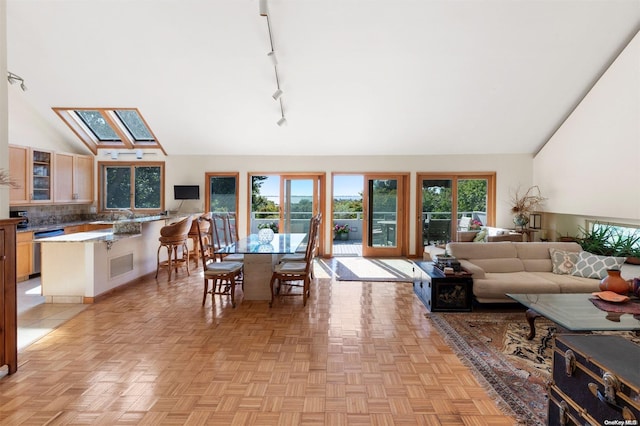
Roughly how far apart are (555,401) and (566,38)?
4.92 m

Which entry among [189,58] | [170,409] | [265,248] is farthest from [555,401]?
[189,58]

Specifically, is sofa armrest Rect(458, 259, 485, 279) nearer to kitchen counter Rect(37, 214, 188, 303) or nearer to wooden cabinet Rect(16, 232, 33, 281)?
kitchen counter Rect(37, 214, 188, 303)

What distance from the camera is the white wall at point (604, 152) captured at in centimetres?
465

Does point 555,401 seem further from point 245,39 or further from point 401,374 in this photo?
point 245,39

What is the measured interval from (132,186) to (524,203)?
8.52m

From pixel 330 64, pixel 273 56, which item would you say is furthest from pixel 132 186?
pixel 330 64

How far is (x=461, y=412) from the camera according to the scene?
2158 mm

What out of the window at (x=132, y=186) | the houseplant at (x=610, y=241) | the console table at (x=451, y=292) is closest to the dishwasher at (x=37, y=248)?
the window at (x=132, y=186)

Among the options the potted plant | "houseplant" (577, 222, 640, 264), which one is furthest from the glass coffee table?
the potted plant

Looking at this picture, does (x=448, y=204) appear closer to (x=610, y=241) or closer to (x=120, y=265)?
(x=610, y=241)

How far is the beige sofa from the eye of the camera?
3.96 m

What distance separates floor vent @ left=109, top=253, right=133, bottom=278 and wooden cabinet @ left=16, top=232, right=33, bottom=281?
1.59m

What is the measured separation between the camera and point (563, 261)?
4.45m

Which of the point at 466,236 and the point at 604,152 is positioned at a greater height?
the point at 604,152
